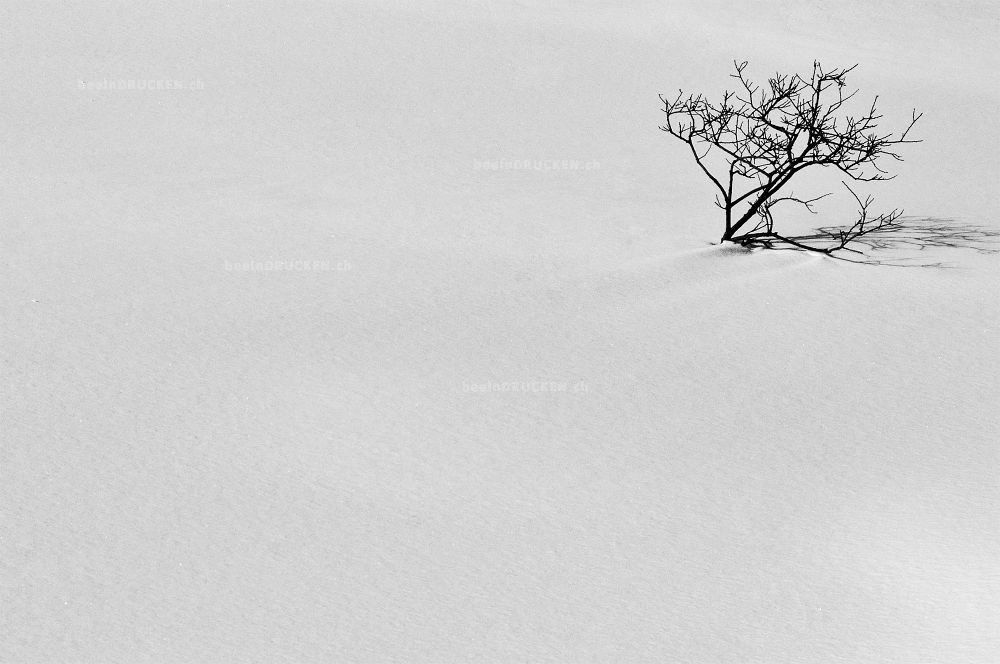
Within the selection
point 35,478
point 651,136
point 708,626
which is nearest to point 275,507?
point 35,478

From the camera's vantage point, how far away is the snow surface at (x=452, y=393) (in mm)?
2453

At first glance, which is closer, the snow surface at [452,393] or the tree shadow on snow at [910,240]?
the snow surface at [452,393]

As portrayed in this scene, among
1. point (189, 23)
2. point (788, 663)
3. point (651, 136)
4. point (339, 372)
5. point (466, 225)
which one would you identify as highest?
point (189, 23)

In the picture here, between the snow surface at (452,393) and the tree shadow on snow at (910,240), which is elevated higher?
the tree shadow on snow at (910,240)

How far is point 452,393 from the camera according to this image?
3359mm

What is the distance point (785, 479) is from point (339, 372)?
1392 millimetres

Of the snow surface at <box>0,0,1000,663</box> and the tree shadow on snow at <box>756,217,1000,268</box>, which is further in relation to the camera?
the tree shadow on snow at <box>756,217,1000,268</box>

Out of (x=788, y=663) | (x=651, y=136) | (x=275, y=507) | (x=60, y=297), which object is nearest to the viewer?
(x=788, y=663)

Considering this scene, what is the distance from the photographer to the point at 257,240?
442 cm

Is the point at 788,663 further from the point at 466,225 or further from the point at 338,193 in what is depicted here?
the point at 338,193

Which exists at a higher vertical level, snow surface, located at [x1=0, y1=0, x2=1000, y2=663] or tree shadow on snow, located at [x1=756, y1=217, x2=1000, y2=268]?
tree shadow on snow, located at [x1=756, y1=217, x2=1000, y2=268]

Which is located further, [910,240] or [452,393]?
[910,240]

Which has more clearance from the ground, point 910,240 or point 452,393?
point 910,240

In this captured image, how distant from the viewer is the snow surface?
8.05 ft
